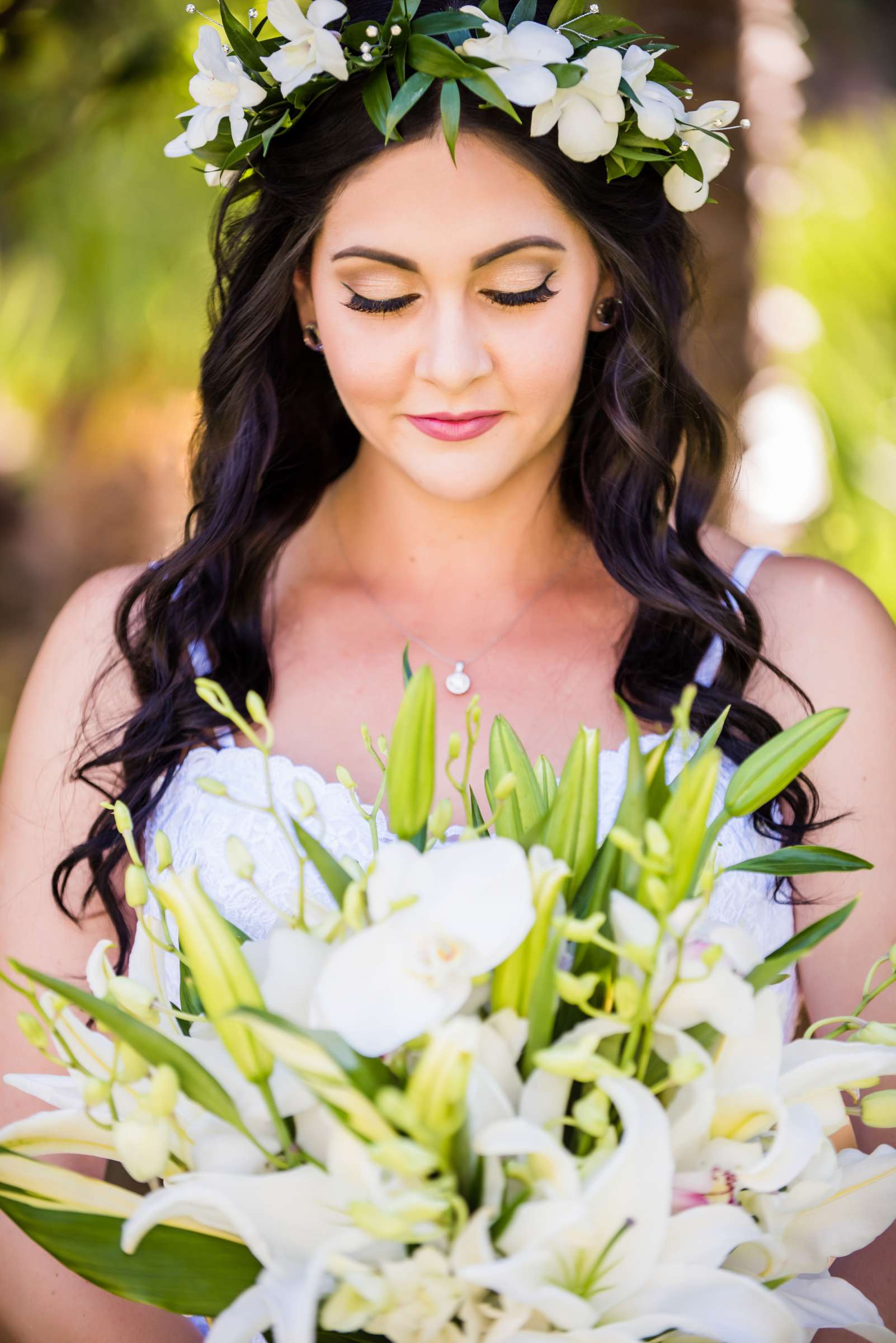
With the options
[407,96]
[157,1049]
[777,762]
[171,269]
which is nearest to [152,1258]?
[157,1049]

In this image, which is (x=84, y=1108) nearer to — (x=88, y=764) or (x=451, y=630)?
(x=88, y=764)

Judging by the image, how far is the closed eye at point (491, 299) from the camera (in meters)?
1.45

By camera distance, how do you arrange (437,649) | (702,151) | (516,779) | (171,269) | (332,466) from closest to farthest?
(516,779)
(702,151)
(437,649)
(332,466)
(171,269)

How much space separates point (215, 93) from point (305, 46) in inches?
4.8

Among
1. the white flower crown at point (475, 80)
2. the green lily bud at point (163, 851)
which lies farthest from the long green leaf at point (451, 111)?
the green lily bud at point (163, 851)

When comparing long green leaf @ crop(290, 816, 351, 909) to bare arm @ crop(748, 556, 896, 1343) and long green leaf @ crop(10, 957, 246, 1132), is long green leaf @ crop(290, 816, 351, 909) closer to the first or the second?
long green leaf @ crop(10, 957, 246, 1132)

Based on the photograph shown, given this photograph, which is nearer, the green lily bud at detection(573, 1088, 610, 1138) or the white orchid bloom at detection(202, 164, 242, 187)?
the green lily bud at detection(573, 1088, 610, 1138)

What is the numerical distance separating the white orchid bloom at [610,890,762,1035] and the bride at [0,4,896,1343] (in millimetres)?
725

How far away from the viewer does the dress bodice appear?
57.8 inches

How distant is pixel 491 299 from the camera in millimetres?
1447

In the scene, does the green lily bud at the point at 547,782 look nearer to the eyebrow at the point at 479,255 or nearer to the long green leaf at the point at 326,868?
the long green leaf at the point at 326,868

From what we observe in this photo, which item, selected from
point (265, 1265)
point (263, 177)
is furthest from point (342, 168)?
point (265, 1265)

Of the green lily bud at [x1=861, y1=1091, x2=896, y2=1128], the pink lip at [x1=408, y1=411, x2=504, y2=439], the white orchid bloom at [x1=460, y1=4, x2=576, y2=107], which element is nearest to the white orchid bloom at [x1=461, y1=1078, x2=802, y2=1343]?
the green lily bud at [x1=861, y1=1091, x2=896, y2=1128]

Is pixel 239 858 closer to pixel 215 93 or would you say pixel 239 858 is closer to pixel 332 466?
pixel 215 93
